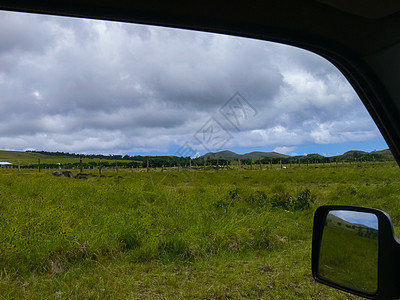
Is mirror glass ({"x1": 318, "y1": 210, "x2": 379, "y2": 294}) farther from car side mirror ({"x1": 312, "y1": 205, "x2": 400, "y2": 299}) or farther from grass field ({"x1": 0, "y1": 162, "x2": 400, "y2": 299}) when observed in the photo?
grass field ({"x1": 0, "y1": 162, "x2": 400, "y2": 299})

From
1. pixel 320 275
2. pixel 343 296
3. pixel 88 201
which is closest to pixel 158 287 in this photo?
pixel 343 296

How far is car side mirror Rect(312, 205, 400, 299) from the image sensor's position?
82 cm

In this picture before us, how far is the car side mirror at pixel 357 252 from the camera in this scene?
0.82 metres

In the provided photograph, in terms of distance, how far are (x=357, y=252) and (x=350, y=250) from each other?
0.04 metres

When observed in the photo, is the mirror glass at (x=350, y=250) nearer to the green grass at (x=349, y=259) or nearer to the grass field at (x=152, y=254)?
the green grass at (x=349, y=259)

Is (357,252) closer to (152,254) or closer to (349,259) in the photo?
(349,259)

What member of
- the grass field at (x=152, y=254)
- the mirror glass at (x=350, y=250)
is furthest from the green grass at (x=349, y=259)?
the grass field at (x=152, y=254)

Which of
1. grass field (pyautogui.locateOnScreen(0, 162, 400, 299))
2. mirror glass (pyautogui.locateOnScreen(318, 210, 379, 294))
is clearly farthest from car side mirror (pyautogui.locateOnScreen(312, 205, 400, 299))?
grass field (pyautogui.locateOnScreen(0, 162, 400, 299))

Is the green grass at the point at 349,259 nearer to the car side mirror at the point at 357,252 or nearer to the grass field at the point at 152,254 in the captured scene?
the car side mirror at the point at 357,252

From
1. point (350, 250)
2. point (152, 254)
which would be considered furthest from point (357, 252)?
point (152, 254)

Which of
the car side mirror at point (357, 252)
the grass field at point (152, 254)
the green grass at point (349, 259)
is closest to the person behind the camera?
the car side mirror at point (357, 252)

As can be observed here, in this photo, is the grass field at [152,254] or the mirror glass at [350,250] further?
the grass field at [152,254]

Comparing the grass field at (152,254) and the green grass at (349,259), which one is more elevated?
the green grass at (349,259)

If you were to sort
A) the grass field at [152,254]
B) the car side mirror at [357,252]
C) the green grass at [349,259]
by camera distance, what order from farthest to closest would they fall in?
the grass field at [152,254] → the green grass at [349,259] → the car side mirror at [357,252]
